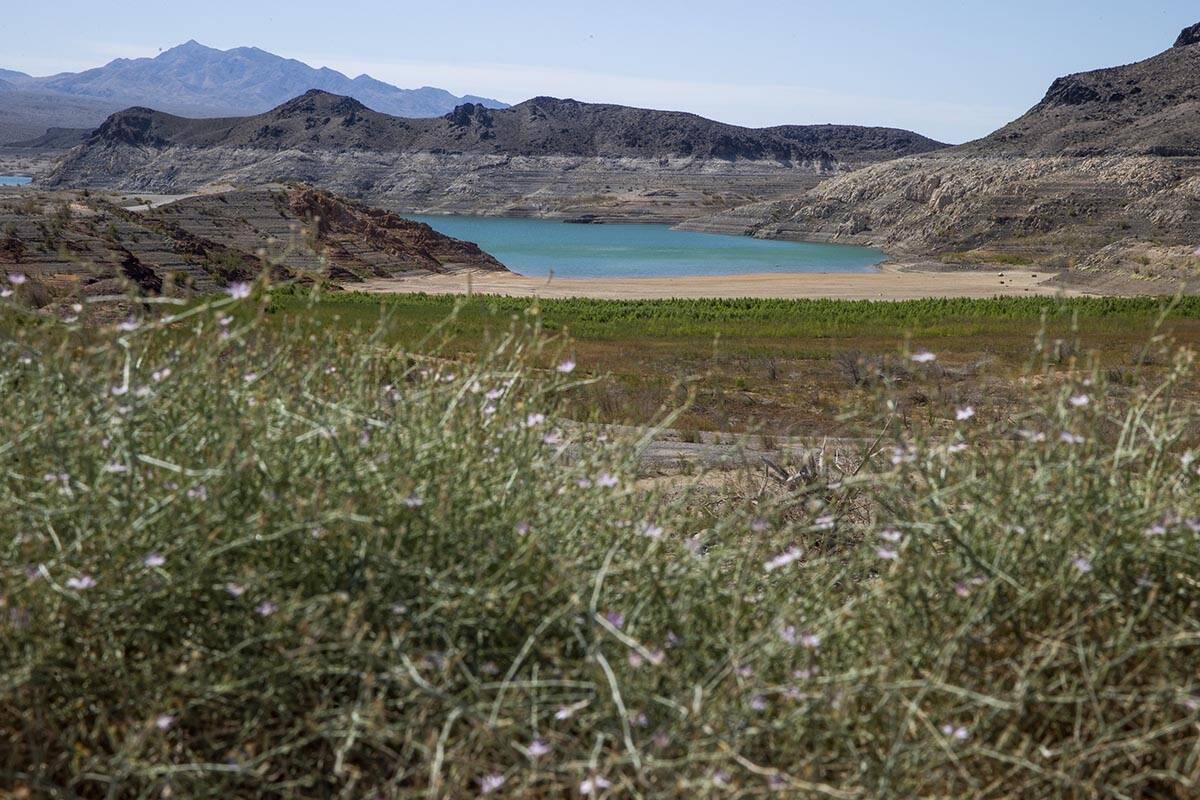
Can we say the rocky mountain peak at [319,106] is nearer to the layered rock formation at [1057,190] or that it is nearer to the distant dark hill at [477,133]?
the distant dark hill at [477,133]

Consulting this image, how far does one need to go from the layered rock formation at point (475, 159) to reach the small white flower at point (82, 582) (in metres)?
111

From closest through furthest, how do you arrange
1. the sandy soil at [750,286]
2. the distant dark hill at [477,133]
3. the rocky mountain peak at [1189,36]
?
the sandy soil at [750,286], the rocky mountain peak at [1189,36], the distant dark hill at [477,133]

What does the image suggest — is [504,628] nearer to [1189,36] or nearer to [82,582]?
[82,582]

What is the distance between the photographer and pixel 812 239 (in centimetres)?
9456

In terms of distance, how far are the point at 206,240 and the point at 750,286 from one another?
23913 mm

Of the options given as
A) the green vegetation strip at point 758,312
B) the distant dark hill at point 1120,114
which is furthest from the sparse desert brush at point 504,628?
the distant dark hill at point 1120,114

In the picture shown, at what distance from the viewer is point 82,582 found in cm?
254

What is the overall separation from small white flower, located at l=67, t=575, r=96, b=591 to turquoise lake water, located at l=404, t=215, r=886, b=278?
190 feet

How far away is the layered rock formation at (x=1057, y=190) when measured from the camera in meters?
70.0

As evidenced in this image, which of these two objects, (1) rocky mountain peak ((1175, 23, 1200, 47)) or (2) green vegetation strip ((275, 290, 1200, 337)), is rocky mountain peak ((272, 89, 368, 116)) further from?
(2) green vegetation strip ((275, 290, 1200, 337))

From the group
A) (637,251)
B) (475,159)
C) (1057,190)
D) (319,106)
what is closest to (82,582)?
(637,251)

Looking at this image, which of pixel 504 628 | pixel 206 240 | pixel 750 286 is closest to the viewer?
pixel 504 628

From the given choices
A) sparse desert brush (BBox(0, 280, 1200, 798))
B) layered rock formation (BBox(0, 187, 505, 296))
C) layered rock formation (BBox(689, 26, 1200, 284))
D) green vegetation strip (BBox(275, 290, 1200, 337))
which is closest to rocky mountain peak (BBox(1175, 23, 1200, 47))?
layered rock formation (BBox(689, 26, 1200, 284))

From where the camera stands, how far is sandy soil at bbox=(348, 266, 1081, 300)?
162ft
